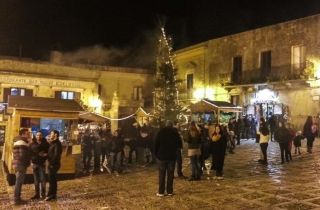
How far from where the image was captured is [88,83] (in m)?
32.1

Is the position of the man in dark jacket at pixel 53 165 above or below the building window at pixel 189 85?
below

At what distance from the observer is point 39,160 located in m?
9.53

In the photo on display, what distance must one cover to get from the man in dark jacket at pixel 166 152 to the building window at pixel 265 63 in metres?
19.0

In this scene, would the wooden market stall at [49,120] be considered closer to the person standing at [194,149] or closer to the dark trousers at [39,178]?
the dark trousers at [39,178]

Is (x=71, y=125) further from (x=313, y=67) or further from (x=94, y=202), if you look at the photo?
(x=313, y=67)

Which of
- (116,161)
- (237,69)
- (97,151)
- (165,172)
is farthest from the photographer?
(237,69)

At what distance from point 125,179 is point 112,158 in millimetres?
1542

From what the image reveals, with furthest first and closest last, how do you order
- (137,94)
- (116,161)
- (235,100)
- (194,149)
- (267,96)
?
(137,94) → (235,100) → (267,96) → (116,161) → (194,149)

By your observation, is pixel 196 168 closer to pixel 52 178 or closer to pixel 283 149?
pixel 52 178

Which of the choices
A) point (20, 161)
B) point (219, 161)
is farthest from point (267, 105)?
point (20, 161)

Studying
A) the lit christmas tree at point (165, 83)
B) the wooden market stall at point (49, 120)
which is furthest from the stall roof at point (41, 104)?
the lit christmas tree at point (165, 83)

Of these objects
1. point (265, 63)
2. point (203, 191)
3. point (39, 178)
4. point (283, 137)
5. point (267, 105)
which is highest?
point (265, 63)

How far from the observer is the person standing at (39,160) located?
949 cm

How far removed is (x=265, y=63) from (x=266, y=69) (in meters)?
0.47
